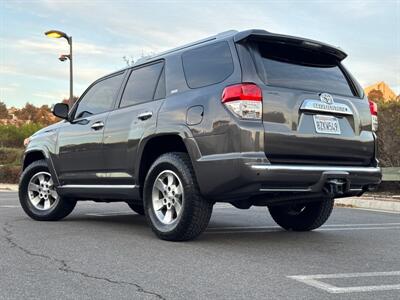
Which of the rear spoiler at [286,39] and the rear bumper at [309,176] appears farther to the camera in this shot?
the rear spoiler at [286,39]

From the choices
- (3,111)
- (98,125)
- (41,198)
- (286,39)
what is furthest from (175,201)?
(3,111)

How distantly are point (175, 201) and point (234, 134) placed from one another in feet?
3.54

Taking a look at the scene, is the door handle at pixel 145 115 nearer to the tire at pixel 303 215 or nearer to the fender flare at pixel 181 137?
the fender flare at pixel 181 137

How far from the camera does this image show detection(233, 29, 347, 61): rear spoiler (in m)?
5.15

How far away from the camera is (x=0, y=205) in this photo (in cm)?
1001

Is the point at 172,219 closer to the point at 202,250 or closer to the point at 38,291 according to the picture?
the point at 202,250

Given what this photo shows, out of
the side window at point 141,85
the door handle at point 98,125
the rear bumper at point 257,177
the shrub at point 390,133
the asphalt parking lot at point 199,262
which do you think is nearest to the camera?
the asphalt parking lot at point 199,262

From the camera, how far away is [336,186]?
16.8ft

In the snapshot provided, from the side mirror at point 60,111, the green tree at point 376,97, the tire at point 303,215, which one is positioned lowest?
the tire at point 303,215

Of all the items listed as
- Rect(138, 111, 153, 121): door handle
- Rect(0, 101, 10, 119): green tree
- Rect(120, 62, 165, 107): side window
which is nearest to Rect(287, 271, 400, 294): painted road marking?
Rect(138, 111, 153, 121): door handle

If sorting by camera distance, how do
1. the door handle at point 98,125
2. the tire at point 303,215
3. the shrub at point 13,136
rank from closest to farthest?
the tire at point 303,215 < the door handle at point 98,125 < the shrub at point 13,136

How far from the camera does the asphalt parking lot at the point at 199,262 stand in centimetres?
365

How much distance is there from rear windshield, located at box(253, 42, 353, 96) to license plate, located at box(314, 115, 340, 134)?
12.6 inches

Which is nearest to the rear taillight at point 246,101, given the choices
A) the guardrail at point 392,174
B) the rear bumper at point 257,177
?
the rear bumper at point 257,177
